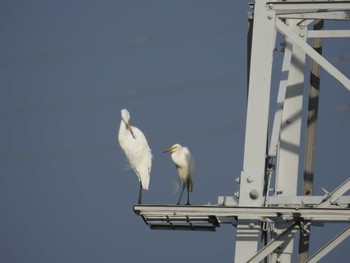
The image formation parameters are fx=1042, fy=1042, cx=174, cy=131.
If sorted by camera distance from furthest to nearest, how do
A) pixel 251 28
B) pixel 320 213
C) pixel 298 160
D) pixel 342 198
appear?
pixel 298 160, pixel 251 28, pixel 342 198, pixel 320 213

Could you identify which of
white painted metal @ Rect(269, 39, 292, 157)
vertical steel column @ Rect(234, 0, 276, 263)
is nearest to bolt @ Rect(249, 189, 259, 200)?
vertical steel column @ Rect(234, 0, 276, 263)

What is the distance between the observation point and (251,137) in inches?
391

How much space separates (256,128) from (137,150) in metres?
5.88

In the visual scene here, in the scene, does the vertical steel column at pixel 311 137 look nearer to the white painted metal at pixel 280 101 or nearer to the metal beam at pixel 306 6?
the white painted metal at pixel 280 101

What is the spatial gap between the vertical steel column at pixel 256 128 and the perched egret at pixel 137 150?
5.71 metres

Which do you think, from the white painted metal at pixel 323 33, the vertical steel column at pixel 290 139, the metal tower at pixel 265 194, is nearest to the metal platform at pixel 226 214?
the metal tower at pixel 265 194

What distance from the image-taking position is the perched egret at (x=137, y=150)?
15.7 metres

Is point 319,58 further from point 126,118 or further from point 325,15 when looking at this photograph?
point 126,118

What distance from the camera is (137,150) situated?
617 inches

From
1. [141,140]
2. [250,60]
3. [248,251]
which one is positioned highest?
[141,140]

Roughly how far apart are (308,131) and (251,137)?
2484 mm

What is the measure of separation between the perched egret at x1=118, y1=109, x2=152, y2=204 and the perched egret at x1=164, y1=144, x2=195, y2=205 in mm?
981

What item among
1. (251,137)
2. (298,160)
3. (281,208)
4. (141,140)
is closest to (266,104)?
(251,137)

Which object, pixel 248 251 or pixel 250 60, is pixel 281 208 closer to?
pixel 248 251
